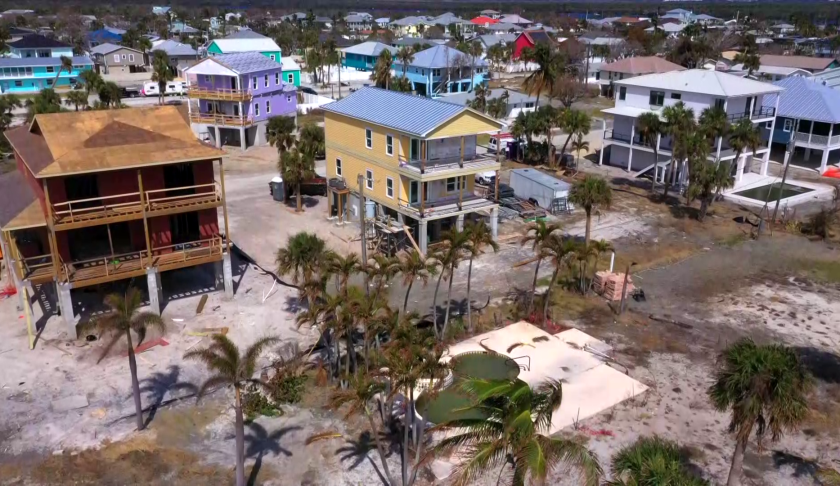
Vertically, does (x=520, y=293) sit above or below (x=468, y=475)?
below

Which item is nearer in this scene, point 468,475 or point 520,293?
point 468,475

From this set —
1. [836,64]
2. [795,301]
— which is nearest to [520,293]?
[795,301]

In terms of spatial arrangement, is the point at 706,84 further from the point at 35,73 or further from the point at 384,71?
the point at 35,73

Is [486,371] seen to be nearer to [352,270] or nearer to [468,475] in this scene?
[352,270]

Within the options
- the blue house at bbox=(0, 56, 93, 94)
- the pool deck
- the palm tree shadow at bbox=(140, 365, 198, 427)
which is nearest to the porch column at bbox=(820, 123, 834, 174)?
the pool deck

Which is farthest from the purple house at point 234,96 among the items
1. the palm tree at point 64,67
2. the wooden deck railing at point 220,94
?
the palm tree at point 64,67

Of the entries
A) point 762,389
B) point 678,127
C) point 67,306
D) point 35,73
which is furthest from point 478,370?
point 35,73

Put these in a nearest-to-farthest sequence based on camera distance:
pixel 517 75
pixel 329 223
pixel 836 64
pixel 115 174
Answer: pixel 115 174, pixel 329 223, pixel 836 64, pixel 517 75
